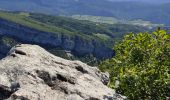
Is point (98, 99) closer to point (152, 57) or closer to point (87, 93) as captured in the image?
point (87, 93)

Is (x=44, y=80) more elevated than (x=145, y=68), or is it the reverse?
(x=145, y=68)

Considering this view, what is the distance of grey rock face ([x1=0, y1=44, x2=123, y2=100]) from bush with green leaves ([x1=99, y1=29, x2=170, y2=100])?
6.50 feet

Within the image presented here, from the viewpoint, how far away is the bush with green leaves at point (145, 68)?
35031 mm

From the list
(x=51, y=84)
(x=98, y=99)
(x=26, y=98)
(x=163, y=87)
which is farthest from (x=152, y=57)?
(x=26, y=98)

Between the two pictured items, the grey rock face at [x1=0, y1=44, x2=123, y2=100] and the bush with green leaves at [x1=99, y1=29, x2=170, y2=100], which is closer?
the grey rock face at [x1=0, y1=44, x2=123, y2=100]

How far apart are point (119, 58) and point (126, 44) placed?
306 cm

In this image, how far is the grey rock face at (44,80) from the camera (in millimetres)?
32938

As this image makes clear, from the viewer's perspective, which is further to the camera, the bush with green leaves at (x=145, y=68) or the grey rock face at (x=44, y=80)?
the bush with green leaves at (x=145, y=68)

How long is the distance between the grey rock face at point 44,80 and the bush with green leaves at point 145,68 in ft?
6.50

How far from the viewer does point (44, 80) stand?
35406 millimetres

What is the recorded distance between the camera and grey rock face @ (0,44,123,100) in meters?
32.9

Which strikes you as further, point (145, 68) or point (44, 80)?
point (145, 68)

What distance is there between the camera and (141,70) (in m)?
38.3

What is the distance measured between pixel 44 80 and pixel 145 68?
10.1 m
